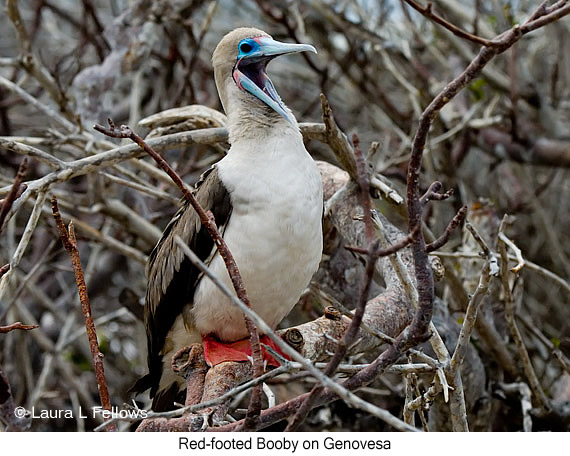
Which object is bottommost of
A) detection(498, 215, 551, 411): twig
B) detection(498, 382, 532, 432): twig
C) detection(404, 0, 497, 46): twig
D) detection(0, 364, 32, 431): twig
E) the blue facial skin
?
detection(498, 382, 532, 432): twig

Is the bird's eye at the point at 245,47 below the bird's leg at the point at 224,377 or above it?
above

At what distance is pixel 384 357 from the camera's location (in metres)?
1.85

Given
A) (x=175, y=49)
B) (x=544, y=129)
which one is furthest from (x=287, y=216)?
(x=544, y=129)

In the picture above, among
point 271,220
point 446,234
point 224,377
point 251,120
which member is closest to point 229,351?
point 224,377

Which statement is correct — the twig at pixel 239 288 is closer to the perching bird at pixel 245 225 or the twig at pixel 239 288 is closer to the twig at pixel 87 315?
the twig at pixel 87 315

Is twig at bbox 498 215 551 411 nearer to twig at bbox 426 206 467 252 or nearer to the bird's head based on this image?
the bird's head

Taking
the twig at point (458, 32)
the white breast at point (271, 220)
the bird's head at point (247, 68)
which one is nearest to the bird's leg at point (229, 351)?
the white breast at point (271, 220)

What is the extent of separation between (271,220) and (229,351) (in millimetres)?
505

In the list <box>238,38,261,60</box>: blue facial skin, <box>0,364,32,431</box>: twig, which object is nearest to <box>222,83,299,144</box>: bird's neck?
<box>238,38,261,60</box>: blue facial skin

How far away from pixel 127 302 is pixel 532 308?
9.36ft

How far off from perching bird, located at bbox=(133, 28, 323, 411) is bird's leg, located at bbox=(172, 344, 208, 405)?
0.04 meters

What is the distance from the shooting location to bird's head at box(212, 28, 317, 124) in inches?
115

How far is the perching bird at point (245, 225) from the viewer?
270 cm
